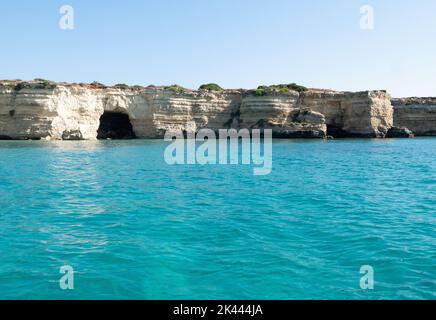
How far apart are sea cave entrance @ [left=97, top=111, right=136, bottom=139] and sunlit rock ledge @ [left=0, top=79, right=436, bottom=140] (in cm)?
16

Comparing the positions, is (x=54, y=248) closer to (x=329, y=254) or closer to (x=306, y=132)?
(x=329, y=254)

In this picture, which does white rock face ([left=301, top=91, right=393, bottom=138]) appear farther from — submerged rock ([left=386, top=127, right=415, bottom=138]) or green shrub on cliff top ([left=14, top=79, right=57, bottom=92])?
green shrub on cliff top ([left=14, top=79, right=57, bottom=92])

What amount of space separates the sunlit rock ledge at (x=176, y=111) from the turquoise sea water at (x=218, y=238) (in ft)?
112

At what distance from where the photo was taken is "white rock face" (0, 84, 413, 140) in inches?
2030

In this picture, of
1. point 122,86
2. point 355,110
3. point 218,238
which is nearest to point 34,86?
point 122,86

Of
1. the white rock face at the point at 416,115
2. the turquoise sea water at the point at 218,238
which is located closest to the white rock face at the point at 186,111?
the white rock face at the point at 416,115

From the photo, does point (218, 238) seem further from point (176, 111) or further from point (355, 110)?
point (355, 110)

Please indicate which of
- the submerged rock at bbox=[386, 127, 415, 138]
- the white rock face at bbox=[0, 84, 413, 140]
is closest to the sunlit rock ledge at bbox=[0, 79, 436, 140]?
the white rock face at bbox=[0, 84, 413, 140]

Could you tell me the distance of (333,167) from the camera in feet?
87.4

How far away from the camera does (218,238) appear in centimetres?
1050

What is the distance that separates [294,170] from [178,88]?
137 feet

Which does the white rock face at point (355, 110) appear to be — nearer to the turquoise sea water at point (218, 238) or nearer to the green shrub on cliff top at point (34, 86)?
the green shrub on cliff top at point (34, 86)

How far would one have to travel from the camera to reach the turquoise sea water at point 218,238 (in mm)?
7540
